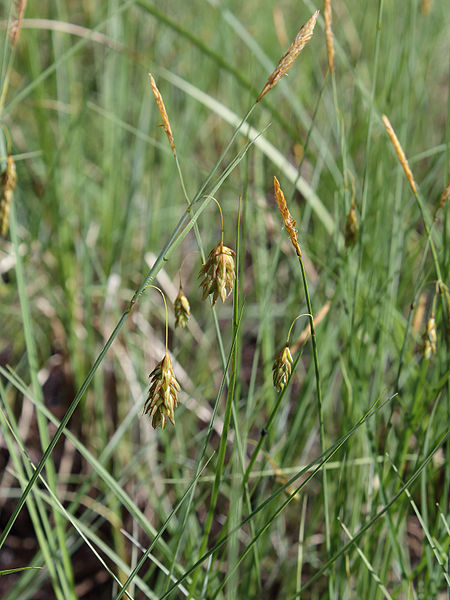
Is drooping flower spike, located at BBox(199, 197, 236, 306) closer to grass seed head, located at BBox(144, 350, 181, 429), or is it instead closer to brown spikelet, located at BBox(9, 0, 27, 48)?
grass seed head, located at BBox(144, 350, 181, 429)

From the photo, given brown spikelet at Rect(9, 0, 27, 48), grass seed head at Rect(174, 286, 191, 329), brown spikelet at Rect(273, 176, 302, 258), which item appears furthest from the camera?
brown spikelet at Rect(9, 0, 27, 48)

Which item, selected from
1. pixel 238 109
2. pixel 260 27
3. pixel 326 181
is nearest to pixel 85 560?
pixel 326 181

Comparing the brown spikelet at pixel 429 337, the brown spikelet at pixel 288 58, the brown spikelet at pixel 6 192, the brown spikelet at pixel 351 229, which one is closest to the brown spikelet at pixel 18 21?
the brown spikelet at pixel 6 192

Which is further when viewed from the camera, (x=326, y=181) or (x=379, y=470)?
(x=326, y=181)

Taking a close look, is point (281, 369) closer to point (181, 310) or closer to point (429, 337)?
point (181, 310)

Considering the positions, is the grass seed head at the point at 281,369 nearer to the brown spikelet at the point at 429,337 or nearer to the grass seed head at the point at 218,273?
the grass seed head at the point at 218,273

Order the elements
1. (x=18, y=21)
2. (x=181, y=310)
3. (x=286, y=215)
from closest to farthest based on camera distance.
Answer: (x=286, y=215), (x=181, y=310), (x=18, y=21)

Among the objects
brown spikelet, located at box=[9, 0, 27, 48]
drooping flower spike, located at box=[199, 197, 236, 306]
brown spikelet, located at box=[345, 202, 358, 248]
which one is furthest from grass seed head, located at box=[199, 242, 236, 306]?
brown spikelet, located at box=[9, 0, 27, 48]

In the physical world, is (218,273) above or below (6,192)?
above

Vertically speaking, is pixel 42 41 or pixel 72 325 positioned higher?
pixel 42 41

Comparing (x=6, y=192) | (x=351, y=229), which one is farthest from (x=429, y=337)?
(x=6, y=192)

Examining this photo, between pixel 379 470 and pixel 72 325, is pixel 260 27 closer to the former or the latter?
pixel 72 325
